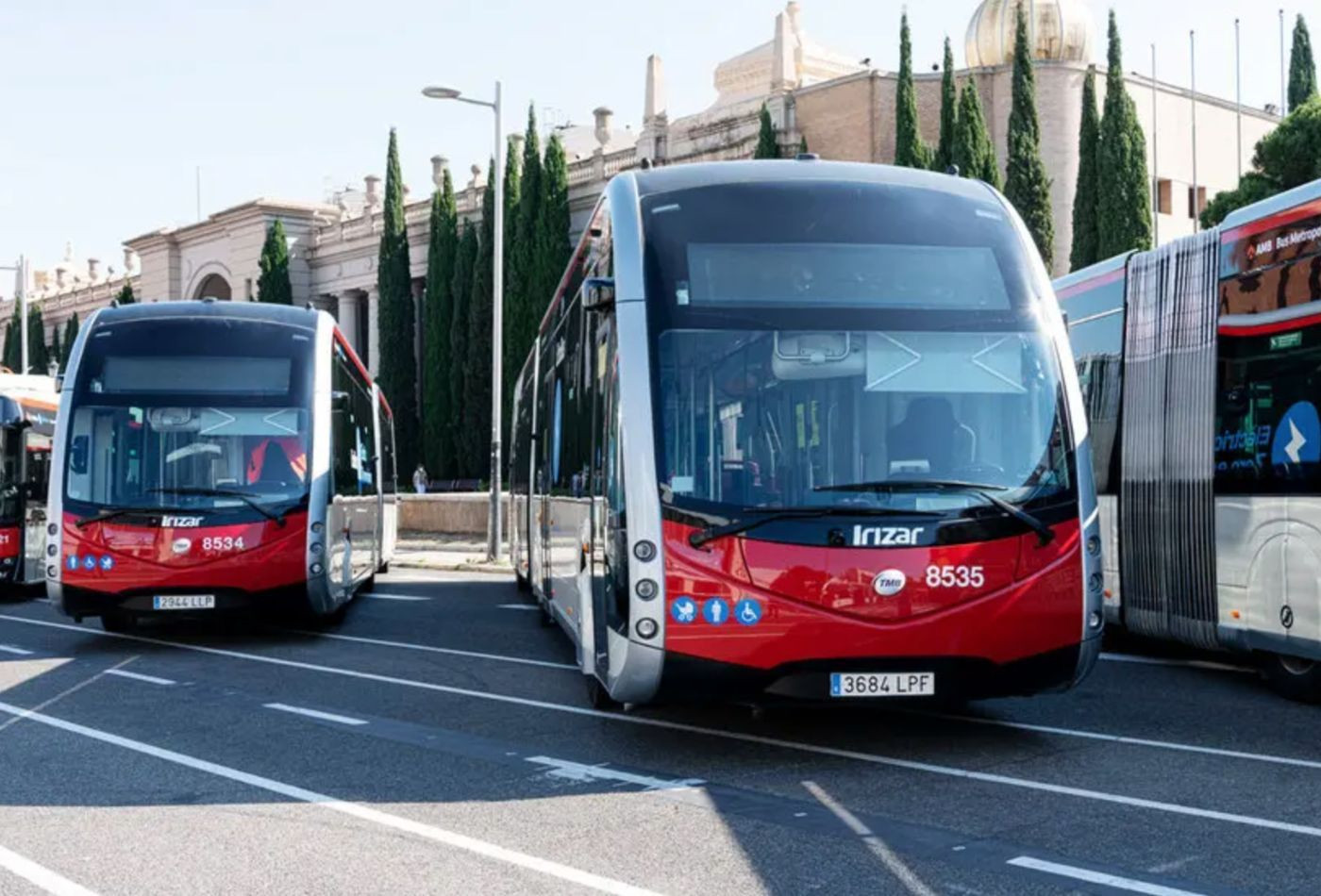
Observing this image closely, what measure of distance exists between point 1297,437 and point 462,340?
2069 inches

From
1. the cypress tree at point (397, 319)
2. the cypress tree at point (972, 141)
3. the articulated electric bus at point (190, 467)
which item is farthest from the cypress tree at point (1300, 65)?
the articulated electric bus at point (190, 467)

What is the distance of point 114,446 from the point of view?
14289 mm

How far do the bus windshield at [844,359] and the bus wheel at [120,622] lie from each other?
28.6 feet

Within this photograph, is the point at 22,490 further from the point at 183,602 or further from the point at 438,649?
the point at 438,649

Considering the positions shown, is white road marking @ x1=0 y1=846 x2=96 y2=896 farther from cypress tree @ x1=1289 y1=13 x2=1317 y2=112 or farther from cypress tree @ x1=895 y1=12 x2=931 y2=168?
cypress tree @ x1=1289 y1=13 x2=1317 y2=112

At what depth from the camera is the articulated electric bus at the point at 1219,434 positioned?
392 inches

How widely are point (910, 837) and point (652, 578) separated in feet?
6.86

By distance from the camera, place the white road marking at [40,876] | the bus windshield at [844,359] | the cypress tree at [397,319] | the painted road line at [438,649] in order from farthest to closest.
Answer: the cypress tree at [397,319] → the painted road line at [438,649] → the bus windshield at [844,359] → the white road marking at [40,876]

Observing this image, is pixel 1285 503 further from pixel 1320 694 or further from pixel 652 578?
pixel 652 578

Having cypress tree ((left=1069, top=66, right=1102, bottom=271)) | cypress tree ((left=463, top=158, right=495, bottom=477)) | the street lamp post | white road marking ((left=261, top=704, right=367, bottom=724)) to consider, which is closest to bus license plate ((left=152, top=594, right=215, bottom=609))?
white road marking ((left=261, top=704, right=367, bottom=724))

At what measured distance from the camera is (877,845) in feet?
21.2

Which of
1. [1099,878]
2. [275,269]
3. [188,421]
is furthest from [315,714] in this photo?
[275,269]

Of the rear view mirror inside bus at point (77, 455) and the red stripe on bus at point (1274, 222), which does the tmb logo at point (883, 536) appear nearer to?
the red stripe on bus at point (1274, 222)

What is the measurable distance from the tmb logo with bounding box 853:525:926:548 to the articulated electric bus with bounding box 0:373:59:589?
15130 millimetres
